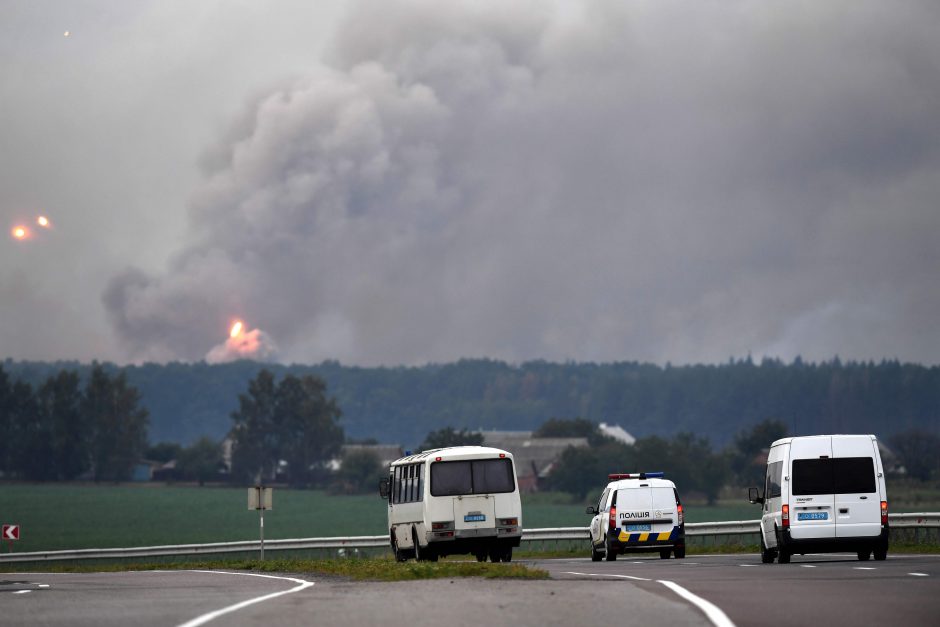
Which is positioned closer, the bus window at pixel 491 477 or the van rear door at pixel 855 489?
the van rear door at pixel 855 489

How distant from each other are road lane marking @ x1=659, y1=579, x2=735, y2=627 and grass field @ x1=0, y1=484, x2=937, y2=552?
6380 cm

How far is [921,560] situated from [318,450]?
168 m

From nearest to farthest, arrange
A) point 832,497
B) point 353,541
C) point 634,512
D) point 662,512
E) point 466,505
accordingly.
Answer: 1. point 832,497
2. point 466,505
3. point 634,512
4. point 662,512
5. point 353,541

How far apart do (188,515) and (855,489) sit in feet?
337

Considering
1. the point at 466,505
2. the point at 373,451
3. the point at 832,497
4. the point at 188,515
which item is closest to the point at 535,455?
the point at 373,451

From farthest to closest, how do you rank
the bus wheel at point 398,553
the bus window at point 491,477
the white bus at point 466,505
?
the bus wheel at point 398,553 < the bus window at point 491,477 < the white bus at point 466,505

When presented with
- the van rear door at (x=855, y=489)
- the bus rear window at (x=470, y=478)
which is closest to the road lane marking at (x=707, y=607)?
the van rear door at (x=855, y=489)

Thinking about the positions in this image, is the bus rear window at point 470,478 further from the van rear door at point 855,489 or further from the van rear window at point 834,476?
the van rear door at point 855,489

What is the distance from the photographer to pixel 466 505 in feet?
115

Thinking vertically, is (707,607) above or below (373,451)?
below

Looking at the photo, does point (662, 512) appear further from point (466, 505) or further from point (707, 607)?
point (707, 607)

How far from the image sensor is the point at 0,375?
7805 inches

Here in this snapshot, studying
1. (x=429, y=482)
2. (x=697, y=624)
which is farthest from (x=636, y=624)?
(x=429, y=482)

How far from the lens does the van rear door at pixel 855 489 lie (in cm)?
2897
